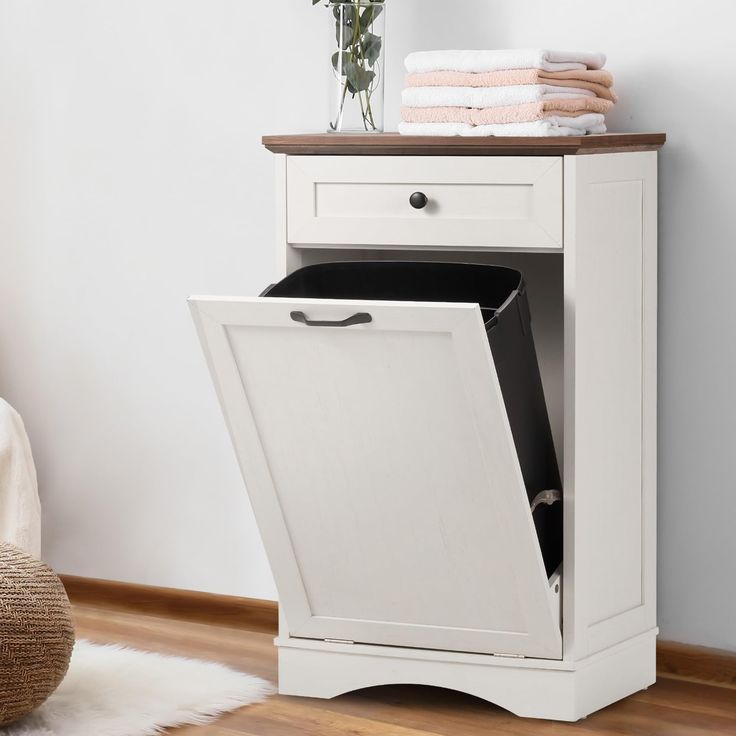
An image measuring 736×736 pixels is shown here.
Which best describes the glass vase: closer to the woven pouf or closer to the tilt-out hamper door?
the tilt-out hamper door

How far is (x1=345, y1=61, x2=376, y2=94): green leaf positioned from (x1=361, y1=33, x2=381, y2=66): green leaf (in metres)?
0.02

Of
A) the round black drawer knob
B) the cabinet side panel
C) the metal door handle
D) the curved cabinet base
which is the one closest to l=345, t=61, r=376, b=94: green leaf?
the round black drawer knob

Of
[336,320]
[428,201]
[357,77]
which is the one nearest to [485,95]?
[428,201]

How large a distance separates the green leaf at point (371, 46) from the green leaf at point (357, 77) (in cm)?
2

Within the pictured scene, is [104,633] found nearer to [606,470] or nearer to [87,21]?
[606,470]

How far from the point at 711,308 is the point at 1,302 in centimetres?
172

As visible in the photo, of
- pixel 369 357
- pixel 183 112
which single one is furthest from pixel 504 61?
pixel 183 112

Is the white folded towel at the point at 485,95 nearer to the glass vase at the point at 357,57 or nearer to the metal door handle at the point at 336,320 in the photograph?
the glass vase at the point at 357,57

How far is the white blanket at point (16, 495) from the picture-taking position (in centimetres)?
266

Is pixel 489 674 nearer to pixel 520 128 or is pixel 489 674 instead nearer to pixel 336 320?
pixel 336 320

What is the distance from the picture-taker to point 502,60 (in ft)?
6.58

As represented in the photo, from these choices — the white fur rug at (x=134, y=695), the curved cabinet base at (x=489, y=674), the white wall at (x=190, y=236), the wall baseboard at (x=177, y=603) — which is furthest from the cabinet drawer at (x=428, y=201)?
the wall baseboard at (x=177, y=603)

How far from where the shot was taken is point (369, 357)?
6.17 feet

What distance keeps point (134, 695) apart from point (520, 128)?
1.22m
